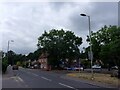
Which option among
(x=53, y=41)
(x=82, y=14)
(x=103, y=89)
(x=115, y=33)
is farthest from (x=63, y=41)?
(x=103, y=89)

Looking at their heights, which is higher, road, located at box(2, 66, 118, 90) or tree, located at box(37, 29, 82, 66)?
tree, located at box(37, 29, 82, 66)

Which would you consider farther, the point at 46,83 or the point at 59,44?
the point at 59,44

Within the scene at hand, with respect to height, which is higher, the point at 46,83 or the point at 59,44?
the point at 59,44

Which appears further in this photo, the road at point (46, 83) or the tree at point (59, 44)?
the tree at point (59, 44)

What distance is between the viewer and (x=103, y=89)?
23.5m

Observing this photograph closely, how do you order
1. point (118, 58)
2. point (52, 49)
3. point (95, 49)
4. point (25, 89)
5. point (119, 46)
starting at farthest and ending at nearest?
point (52, 49), point (95, 49), point (118, 58), point (119, 46), point (25, 89)

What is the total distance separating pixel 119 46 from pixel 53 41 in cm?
5229

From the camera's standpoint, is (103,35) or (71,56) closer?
(103,35)

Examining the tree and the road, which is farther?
the tree

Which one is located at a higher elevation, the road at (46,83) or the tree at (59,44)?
the tree at (59,44)

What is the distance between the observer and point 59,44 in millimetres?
86625

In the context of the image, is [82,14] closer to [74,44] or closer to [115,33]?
[115,33]

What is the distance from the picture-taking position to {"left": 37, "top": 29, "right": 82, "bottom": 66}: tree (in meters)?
87.2

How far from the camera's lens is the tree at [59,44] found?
3433 inches
